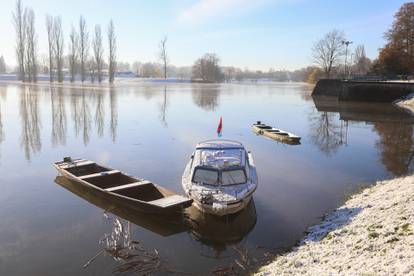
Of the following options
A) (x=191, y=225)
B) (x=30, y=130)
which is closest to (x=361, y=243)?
(x=191, y=225)

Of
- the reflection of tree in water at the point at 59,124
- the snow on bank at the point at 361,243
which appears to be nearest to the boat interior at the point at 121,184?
the snow on bank at the point at 361,243

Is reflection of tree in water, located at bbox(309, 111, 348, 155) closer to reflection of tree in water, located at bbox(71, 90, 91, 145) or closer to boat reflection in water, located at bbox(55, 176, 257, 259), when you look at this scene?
boat reflection in water, located at bbox(55, 176, 257, 259)

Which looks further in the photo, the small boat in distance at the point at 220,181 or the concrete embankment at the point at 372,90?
the concrete embankment at the point at 372,90

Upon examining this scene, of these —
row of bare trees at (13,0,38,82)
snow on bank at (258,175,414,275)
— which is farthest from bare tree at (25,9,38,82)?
snow on bank at (258,175,414,275)

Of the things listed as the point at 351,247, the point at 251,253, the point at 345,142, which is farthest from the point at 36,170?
the point at 345,142

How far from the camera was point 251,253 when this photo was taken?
10.9 meters

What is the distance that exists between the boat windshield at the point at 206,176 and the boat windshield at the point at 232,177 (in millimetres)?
280

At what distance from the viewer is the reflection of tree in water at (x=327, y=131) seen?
2720cm

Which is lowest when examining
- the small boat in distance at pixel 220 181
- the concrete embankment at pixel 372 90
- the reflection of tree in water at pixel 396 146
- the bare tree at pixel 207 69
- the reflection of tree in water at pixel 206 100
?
the reflection of tree in water at pixel 396 146

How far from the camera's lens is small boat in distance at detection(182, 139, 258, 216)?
1236cm

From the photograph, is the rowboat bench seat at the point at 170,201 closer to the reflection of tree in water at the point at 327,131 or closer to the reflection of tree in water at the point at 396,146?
the reflection of tree in water at the point at 396,146

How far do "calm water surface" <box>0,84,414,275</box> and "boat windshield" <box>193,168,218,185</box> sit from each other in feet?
4.20

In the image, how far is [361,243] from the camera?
918cm

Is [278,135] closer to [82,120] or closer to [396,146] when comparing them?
[396,146]
